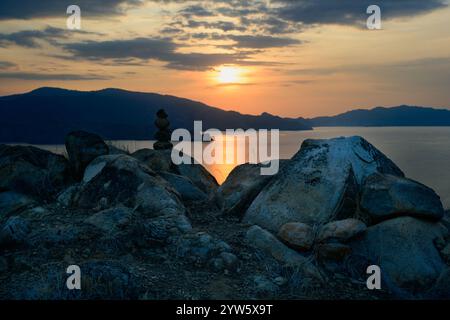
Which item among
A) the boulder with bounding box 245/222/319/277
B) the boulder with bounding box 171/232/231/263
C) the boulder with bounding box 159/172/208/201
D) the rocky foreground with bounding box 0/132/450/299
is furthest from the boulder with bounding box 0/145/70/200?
the boulder with bounding box 245/222/319/277

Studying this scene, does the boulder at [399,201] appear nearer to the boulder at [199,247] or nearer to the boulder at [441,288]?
the boulder at [441,288]

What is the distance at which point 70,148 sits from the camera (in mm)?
11602

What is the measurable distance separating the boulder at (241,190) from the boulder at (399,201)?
2.54 metres

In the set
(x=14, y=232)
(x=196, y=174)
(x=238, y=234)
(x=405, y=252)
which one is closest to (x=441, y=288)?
(x=405, y=252)

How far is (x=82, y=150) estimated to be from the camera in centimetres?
1147

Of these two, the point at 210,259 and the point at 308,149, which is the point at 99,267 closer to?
the point at 210,259

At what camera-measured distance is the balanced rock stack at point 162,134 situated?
21.4m

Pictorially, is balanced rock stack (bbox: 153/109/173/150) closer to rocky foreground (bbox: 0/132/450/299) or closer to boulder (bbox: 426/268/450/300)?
rocky foreground (bbox: 0/132/450/299)

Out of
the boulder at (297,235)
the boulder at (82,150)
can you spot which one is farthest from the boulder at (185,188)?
the boulder at (297,235)

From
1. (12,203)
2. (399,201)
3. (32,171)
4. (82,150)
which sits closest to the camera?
(399,201)

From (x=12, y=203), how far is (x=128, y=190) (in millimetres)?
2876

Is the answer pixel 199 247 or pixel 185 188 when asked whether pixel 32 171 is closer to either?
pixel 185 188

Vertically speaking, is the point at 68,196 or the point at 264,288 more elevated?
the point at 68,196
